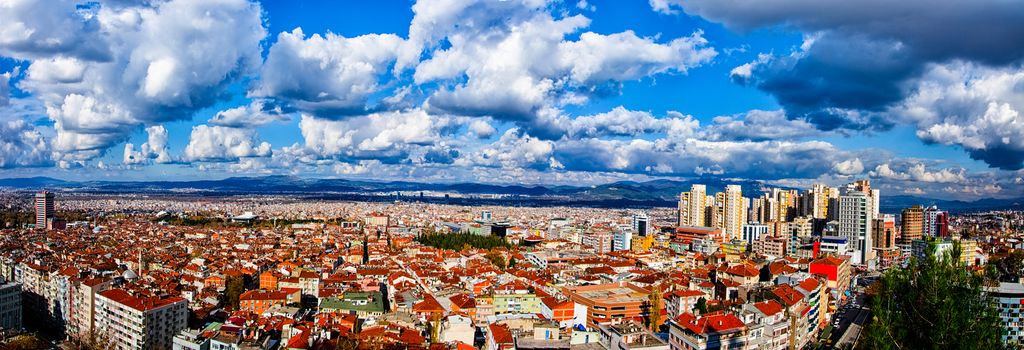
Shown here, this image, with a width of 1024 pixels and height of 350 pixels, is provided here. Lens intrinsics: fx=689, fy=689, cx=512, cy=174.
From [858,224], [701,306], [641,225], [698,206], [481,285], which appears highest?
[698,206]

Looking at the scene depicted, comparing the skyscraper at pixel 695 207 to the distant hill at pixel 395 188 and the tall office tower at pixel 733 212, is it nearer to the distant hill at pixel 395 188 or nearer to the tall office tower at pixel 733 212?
the tall office tower at pixel 733 212

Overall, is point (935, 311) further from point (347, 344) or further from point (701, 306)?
point (701, 306)

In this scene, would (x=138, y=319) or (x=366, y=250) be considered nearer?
(x=138, y=319)

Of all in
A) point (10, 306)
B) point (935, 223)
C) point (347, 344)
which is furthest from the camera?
point (935, 223)

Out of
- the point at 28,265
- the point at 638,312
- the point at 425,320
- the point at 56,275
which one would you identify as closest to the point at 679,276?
the point at 638,312

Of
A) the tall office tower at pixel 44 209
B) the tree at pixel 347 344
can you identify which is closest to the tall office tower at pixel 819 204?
the tree at pixel 347 344

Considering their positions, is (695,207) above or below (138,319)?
above

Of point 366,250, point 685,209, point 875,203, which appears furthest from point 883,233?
point 366,250

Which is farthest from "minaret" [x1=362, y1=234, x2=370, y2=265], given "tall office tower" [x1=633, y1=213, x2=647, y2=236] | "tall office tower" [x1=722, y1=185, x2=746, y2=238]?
"tall office tower" [x1=722, y1=185, x2=746, y2=238]
